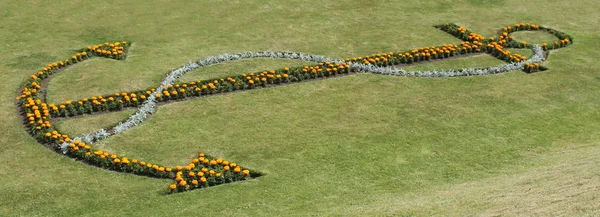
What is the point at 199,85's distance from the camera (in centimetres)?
1811

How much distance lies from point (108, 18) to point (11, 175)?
34.1ft

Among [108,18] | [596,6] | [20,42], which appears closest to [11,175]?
[20,42]

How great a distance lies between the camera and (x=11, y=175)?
13820 millimetres

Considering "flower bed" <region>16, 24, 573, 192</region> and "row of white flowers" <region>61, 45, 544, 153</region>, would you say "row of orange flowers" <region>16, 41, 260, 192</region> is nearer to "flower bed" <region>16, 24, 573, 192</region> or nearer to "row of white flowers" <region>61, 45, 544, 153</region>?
"flower bed" <region>16, 24, 573, 192</region>

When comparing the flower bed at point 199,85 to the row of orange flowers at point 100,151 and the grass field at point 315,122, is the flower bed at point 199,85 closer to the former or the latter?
the row of orange flowers at point 100,151

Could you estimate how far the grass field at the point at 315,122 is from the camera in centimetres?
1283

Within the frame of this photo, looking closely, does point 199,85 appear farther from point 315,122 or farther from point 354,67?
point 354,67

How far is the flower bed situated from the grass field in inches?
12.9

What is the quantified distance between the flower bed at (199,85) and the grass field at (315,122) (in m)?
0.33

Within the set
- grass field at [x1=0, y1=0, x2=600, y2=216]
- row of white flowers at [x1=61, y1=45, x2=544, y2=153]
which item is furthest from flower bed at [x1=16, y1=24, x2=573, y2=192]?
grass field at [x1=0, y1=0, x2=600, y2=216]

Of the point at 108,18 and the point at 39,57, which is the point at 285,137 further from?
the point at 108,18

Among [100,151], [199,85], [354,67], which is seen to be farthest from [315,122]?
[100,151]

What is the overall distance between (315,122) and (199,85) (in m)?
3.57

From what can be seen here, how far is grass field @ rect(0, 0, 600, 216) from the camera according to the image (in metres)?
12.8
